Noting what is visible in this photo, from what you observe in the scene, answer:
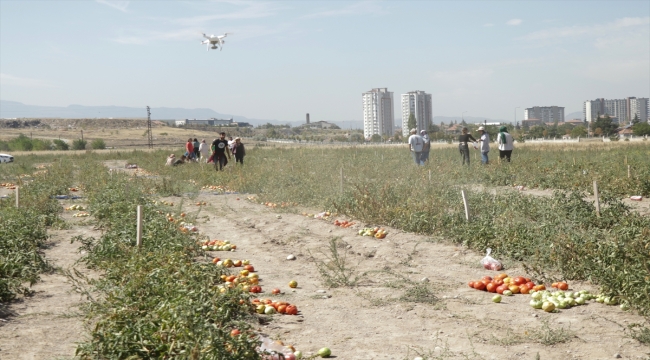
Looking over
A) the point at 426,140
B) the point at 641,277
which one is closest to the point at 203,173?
the point at 426,140

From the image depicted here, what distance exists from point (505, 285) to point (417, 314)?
1.27 m

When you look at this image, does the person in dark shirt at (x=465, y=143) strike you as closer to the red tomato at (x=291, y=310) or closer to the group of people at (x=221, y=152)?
the group of people at (x=221, y=152)

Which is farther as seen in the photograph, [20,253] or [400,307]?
[20,253]

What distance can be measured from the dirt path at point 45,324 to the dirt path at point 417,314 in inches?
68.1

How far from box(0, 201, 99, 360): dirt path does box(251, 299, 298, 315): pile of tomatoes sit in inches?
64.5

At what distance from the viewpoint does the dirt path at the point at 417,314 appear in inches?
210

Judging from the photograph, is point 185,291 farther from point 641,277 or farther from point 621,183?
point 621,183

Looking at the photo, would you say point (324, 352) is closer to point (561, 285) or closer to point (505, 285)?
point (505, 285)

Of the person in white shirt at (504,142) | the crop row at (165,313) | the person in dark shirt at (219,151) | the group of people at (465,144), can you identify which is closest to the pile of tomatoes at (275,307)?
the crop row at (165,313)

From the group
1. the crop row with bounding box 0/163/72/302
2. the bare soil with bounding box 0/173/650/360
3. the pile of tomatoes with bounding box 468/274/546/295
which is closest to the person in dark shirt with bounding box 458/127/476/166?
the bare soil with bounding box 0/173/650/360

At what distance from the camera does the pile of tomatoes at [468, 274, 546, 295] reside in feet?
23.2

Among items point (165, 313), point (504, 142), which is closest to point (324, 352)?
point (165, 313)

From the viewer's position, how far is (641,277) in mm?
5977

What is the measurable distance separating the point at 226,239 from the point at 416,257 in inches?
150
